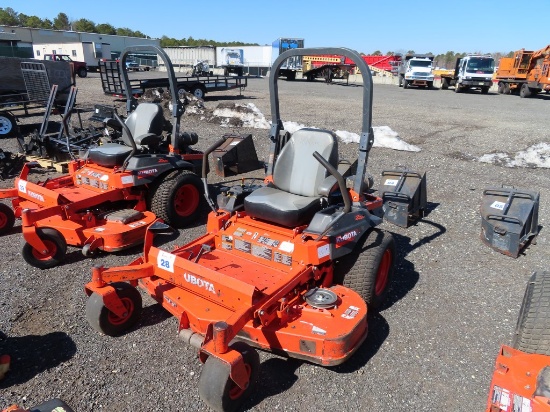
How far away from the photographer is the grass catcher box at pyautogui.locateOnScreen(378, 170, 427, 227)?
5758mm

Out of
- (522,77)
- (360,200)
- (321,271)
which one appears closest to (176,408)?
(321,271)

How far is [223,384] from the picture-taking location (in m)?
2.49

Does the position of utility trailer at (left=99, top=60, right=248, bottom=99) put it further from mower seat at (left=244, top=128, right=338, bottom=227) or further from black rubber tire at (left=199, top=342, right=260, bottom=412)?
black rubber tire at (left=199, top=342, right=260, bottom=412)

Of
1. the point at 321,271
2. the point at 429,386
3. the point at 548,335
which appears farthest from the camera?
the point at 321,271

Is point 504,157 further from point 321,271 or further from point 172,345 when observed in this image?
point 172,345

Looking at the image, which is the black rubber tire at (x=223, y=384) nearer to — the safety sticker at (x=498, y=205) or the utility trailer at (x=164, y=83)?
the safety sticker at (x=498, y=205)

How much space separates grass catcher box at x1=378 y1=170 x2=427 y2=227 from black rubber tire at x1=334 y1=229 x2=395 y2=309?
1831 mm

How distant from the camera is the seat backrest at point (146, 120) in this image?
5.97m

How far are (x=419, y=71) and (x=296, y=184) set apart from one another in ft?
92.5

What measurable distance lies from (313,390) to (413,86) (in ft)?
104

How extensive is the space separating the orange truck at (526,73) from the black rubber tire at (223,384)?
25.6 metres

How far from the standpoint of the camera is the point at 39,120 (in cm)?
1324

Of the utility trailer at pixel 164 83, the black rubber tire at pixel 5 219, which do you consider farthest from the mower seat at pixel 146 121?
the utility trailer at pixel 164 83

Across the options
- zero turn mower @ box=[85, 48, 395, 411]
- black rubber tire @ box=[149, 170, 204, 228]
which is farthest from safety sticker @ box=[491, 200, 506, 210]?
black rubber tire @ box=[149, 170, 204, 228]
